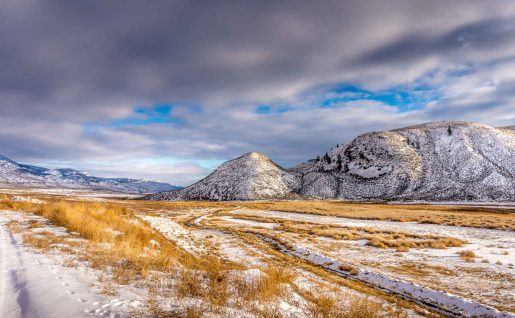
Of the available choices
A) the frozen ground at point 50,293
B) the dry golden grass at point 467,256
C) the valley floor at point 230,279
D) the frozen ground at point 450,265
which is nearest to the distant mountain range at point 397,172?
the frozen ground at point 450,265

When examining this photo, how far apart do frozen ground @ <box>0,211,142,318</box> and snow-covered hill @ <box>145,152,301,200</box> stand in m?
110

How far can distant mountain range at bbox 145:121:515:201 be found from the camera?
106m

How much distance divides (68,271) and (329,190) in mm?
128115

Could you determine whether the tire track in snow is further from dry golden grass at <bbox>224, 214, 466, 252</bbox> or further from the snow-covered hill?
the snow-covered hill

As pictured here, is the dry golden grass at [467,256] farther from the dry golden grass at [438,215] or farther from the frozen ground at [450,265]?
the dry golden grass at [438,215]

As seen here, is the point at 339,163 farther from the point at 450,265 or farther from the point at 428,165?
the point at 450,265

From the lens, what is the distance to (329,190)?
131 meters

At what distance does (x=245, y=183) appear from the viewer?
129125 millimetres

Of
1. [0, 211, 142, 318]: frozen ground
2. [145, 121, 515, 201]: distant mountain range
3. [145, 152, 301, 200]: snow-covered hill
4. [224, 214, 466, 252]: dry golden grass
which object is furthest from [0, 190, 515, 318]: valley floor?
[145, 152, 301, 200]: snow-covered hill

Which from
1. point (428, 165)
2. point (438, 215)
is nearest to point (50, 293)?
point (438, 215)

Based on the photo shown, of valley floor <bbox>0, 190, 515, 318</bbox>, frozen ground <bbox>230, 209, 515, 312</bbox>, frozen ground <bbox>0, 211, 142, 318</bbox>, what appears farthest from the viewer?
frozen ground <bbox>230, 209, 515, 312</bbox>

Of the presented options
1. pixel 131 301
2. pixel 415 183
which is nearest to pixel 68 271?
pixel 131 301

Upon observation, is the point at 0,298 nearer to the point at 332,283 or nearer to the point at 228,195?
the point at 332,283

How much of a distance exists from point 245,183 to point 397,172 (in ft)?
207
